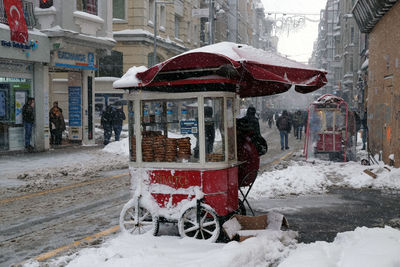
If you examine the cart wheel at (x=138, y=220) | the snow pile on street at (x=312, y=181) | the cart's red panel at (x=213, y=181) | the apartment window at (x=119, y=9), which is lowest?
the snow pile on street at (x=312, y=181)

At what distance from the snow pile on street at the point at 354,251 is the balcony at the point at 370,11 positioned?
986 centimetres

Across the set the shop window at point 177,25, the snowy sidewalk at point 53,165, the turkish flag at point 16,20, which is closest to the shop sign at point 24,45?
the turkish flag at point 16,20

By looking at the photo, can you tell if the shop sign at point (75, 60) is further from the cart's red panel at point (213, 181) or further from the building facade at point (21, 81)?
the cart's red panel at point (213, 181)

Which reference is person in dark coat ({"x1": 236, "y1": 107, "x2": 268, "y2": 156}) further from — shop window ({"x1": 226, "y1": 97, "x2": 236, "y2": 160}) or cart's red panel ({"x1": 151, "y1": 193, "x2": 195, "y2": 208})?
cart's red panel ({"x1": 151, "y1": 193, "x2": 195, "y2": 208})

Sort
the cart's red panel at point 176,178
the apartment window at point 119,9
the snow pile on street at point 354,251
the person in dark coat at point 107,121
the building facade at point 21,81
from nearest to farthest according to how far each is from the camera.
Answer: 1. the snow pile on street at point 354,251
2. the cart's red panel at point 176,178
3. the building facade at point 21,81
4. the person in dark coat at point 107,121
5. the apartment window at point 119,9

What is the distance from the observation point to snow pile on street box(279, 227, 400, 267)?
4715 mm

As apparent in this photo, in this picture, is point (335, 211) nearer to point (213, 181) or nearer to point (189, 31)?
point (213, 181)

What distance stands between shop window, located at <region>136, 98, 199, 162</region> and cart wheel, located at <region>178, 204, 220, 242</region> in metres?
0.67

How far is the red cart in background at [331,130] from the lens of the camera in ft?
53.6

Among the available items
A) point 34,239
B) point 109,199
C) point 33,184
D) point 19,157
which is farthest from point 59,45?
point 34,239

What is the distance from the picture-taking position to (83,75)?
2233 cm

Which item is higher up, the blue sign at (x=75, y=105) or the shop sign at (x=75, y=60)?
the shop sign at (x=75, y=60)

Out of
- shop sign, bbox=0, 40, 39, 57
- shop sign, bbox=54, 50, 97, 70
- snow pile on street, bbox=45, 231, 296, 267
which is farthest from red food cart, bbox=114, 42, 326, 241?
shop sign, bbox=54, 50, 97, 70

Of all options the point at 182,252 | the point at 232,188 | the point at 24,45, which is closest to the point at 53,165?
the point at 24,45
